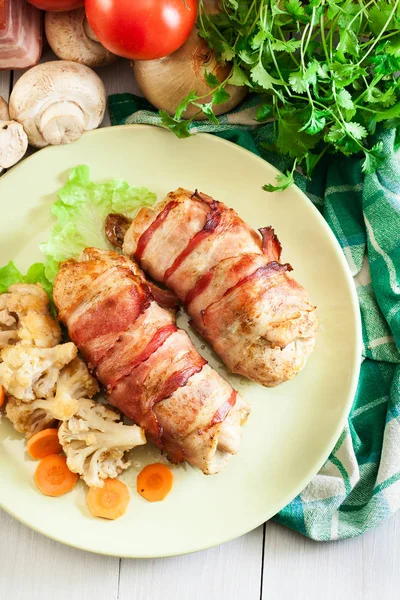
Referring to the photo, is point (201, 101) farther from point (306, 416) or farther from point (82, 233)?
point (306, 416)

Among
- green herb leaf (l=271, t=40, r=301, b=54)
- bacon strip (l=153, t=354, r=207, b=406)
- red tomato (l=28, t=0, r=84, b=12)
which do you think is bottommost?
bacon strip (l=153, t=354, r=207, b=406)

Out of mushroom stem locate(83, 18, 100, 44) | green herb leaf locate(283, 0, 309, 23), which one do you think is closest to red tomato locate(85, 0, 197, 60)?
mushroom stem locate(83, 18, 100, 44)

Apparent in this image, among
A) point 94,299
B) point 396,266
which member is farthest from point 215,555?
point 396,266

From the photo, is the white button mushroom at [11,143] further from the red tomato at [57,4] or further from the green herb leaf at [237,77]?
the green herb leaf at [237,77]

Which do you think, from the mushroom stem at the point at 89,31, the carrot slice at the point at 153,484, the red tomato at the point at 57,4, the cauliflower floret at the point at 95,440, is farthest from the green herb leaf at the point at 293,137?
the carrot slice at the point at 153,484

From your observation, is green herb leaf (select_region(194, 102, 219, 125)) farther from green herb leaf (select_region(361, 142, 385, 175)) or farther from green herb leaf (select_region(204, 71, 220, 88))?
green herb leaf (select_region(361, 142, 385, 175))

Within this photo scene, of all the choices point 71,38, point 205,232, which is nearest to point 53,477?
point 205,232

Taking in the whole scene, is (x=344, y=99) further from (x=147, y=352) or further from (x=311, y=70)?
(x=147, y=352)
